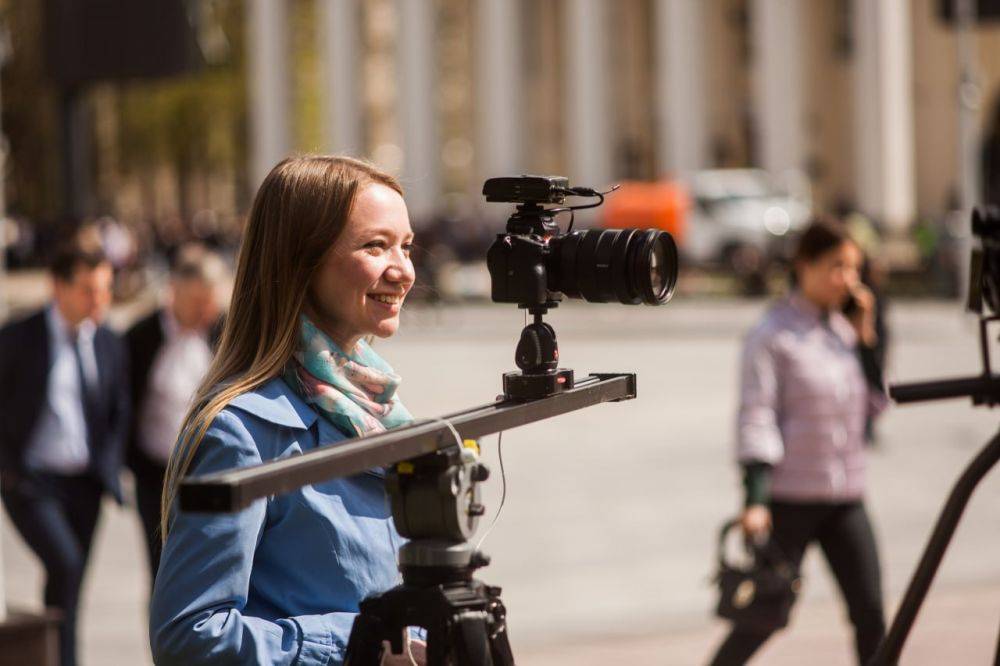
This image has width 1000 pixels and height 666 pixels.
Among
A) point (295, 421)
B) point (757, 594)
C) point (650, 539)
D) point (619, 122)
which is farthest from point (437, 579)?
point (619, 122)

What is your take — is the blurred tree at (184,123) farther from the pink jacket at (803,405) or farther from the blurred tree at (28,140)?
the pink jacket at (803,405)

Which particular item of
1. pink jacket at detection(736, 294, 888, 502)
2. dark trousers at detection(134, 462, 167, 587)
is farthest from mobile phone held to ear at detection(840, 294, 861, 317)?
dark trousers at detection(134, 462, 167, 587)

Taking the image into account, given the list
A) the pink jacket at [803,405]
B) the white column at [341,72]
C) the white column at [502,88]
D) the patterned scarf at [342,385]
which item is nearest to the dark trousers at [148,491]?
the pink jacket at [803,405]

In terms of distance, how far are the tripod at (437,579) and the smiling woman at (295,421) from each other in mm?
272

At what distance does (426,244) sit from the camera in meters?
39.4

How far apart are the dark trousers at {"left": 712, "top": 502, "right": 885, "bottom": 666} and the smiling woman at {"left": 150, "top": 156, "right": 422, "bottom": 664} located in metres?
3.39

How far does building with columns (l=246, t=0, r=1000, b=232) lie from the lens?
5012cm

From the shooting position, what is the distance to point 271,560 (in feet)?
9.04

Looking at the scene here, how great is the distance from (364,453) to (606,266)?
1.96 ft

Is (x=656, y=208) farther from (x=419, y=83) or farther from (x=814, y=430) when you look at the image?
(x=814, y=430)

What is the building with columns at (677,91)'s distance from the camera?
5012 centimetres

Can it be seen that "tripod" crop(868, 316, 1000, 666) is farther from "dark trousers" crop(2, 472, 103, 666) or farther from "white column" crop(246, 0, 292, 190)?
"white column" crop(246, 0, 292, 190)

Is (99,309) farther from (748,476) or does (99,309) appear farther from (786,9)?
(786,9)

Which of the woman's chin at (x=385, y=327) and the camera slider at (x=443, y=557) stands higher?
the woman's chin at (x=385, y=327)
